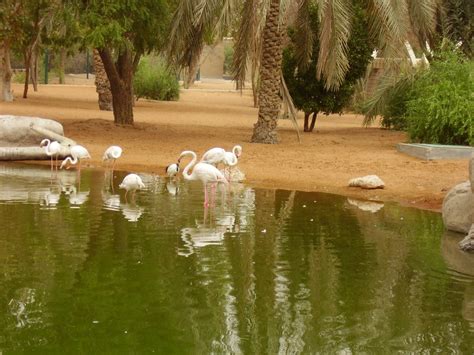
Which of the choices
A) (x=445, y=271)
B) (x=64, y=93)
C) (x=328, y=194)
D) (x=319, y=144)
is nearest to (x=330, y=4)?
(x=319, y=144)

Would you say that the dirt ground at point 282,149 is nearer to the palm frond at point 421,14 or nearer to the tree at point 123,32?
the tree at point 123,32

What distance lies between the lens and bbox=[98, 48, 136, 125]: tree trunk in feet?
84.1

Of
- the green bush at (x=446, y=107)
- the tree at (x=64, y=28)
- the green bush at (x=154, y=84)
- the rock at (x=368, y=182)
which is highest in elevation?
the tree at (x=64, y=28)

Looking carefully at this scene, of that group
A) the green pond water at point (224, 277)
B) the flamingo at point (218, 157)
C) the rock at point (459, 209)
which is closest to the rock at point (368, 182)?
the green pond water at point (224, 277)

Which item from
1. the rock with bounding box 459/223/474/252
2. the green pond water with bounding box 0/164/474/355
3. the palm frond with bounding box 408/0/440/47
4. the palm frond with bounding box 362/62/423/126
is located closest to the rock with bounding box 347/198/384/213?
the green pond water with bounding box 0/164/474/355

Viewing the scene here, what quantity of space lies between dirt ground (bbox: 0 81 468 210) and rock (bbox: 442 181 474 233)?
216 centimetres

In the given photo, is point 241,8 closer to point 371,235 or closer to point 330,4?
point 330,4

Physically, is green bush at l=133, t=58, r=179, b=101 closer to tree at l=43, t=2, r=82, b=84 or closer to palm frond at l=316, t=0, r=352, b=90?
tree at l=43, t=2, r=82, b=84

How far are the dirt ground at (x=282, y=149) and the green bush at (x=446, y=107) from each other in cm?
91

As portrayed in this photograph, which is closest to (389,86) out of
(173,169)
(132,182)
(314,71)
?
(314,71)

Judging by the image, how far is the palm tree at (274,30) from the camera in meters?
21.1

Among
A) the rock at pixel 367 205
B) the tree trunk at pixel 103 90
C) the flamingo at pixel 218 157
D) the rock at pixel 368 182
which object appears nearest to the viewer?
the rock at pixel 367 205

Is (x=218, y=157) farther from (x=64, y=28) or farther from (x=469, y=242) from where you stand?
(x=64, y=28)

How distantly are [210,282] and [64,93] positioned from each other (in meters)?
38.3
